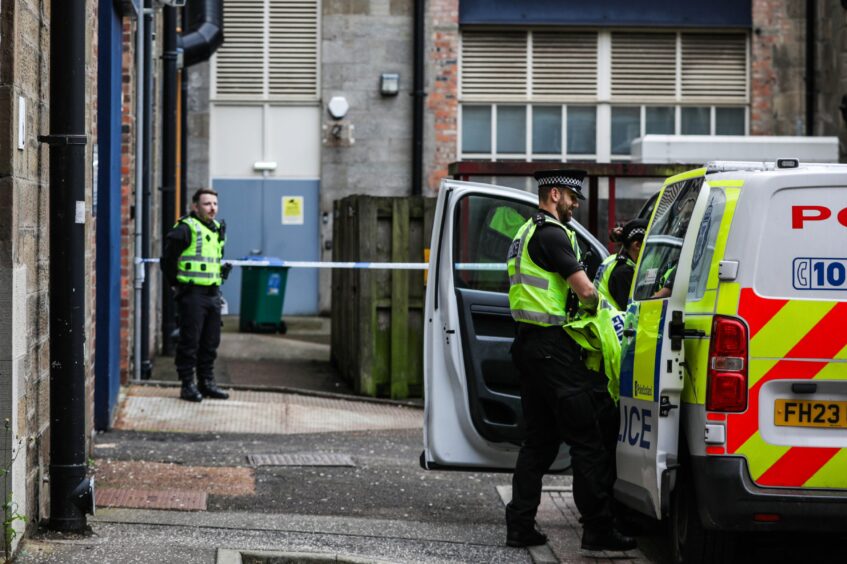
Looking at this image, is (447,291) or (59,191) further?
(447,291)

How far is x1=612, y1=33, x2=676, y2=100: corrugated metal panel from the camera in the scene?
20875mm

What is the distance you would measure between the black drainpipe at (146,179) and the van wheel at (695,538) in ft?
25.9

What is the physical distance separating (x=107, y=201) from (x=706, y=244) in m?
5.57

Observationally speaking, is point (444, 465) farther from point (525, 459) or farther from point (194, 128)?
point (194, 128)

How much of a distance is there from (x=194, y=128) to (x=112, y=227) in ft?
33.0

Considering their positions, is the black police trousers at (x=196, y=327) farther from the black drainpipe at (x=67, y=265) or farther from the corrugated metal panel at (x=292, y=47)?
the corrugated metal panel at (x=292, y=47)

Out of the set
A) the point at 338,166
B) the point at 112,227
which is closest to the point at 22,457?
the point at 112,227

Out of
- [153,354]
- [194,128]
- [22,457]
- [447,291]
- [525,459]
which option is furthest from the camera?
[194,128]

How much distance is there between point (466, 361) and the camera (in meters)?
8.11

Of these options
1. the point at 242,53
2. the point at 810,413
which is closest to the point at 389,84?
the point at 242,53

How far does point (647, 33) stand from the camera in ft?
68.7

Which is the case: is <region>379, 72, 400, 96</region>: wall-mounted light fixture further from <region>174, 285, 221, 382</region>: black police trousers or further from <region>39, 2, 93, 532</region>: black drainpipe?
<region>39, 2, 93, 532</region>: black drainpipe

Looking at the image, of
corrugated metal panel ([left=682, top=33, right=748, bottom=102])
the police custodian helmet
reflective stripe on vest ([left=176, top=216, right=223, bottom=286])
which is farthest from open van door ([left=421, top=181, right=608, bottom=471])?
corrugated metal panel ([left=682, top=33, right=748, bottom=102])

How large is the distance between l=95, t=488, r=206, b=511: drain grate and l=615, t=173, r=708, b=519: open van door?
7.93 feet
